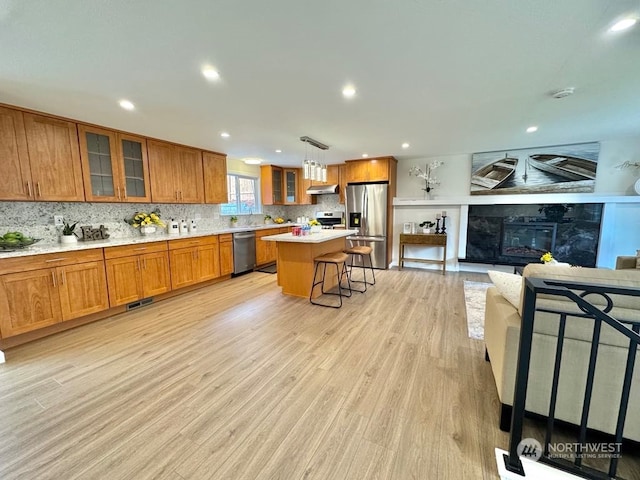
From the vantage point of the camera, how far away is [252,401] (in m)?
1.82

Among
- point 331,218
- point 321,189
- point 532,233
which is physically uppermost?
point 321,189

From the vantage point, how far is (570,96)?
2508 millimetres

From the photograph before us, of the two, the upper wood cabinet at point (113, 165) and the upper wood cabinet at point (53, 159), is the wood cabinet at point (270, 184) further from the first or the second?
the upper wood cabinet at point (53, 159)

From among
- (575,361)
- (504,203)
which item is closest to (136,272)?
(575,361)

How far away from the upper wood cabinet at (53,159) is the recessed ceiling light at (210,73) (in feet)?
7.41

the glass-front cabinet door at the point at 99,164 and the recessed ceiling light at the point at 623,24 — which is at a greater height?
the recessed ceiling light at the point at 623,24

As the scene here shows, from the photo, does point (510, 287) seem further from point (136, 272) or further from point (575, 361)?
point (136, 272)

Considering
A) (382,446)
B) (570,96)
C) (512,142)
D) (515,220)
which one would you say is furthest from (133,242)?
(515,220)

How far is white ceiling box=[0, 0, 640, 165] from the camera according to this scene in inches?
56.5

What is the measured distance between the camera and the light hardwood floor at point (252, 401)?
54.3 inches

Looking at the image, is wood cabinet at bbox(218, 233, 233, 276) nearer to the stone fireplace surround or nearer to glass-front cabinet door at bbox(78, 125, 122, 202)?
glass-front cabinet door at bbox(78, 125, 122, 202)

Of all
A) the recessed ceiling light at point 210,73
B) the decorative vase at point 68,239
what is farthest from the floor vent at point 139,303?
the recessed ceiling light at point 210,73

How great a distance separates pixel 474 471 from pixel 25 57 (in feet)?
12.5

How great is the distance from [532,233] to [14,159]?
748cm
